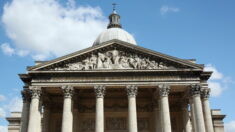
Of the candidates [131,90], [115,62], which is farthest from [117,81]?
[115,62]

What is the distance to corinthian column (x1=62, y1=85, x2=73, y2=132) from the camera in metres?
Answer: 24.8

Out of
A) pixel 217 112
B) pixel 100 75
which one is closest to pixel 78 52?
pixel 100 75

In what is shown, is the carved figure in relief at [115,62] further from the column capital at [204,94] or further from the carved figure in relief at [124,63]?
the column capital at [204,94]

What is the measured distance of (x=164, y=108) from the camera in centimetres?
2533

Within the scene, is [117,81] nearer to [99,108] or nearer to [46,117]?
[99,108]

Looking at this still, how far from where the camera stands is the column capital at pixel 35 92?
84.9 feet

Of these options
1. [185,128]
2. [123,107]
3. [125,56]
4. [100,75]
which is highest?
[125,56]

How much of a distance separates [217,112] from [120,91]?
43.0ft

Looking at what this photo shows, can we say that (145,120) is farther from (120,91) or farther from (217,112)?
(217,112)

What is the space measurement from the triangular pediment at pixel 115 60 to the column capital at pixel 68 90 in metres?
1.71

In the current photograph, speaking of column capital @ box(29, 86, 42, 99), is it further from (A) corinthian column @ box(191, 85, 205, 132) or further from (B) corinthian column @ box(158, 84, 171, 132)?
(A) corinthian column @ box(191, 85, 205, 132)

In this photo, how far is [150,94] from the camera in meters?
30.8

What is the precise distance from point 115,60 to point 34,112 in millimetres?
8655

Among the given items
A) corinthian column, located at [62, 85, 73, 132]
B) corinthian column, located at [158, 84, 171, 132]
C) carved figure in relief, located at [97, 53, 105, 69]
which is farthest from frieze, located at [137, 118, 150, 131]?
corinthian column, located at [62, 85, 73, 132]
